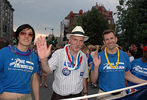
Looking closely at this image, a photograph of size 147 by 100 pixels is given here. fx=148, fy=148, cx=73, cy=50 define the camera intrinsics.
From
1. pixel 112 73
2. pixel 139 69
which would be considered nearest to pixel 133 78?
pixel 139 69

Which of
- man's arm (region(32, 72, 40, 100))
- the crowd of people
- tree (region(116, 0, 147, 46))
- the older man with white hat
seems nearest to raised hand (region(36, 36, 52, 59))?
the crowd of people

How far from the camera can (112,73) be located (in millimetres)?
3033

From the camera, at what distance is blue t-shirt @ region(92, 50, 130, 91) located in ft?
9.86

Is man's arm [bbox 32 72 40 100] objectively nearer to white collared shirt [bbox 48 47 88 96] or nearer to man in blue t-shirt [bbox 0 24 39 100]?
man in blue t-shirt [bbox 0 24 39 100]

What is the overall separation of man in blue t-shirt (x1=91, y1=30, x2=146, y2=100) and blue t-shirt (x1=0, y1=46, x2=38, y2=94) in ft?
Result: 4.34

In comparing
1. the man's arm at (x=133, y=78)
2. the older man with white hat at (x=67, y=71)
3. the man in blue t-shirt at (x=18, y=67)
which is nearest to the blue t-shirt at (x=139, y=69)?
the man's arm at (x=133, y=78)

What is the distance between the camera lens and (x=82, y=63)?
3076mm

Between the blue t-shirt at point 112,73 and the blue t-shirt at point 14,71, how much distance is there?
1.51 m

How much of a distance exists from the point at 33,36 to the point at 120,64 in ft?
6.05

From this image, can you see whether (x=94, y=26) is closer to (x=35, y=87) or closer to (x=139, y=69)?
(x=139, y=69)

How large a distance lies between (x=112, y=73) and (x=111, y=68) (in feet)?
0.34

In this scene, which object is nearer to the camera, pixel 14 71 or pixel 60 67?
pixel 14 71

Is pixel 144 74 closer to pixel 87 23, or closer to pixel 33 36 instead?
pixel 33 36

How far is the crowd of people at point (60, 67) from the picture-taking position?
232 centimetres
